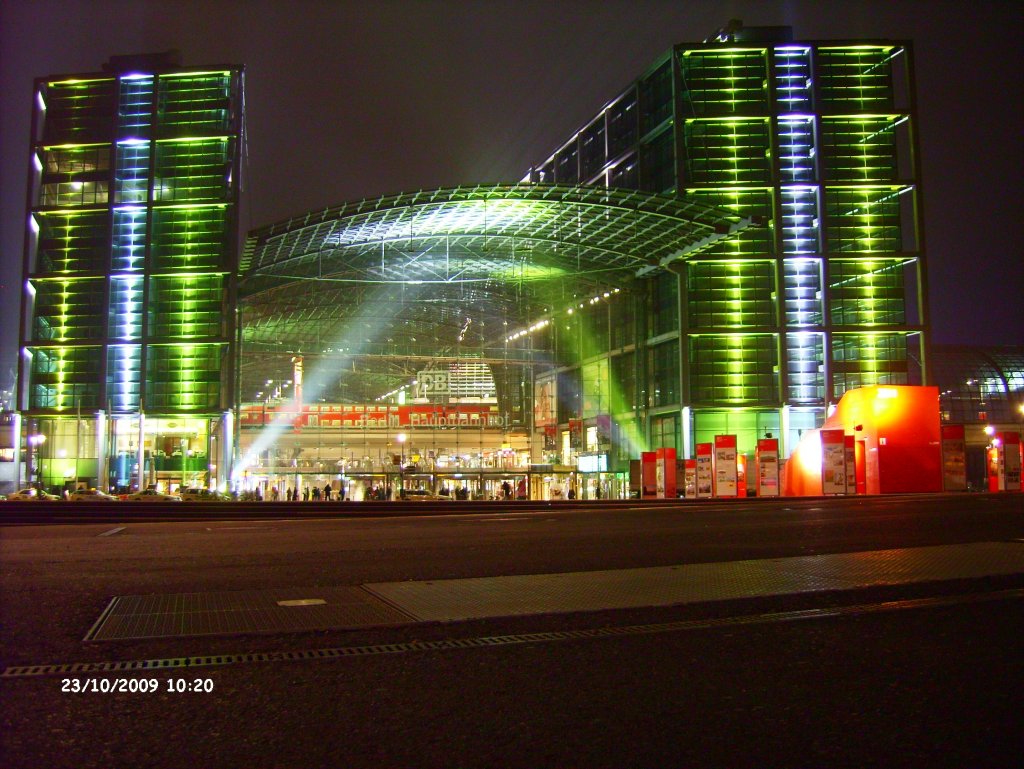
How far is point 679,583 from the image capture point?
7.09m

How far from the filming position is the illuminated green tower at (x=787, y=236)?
4781 centimetres

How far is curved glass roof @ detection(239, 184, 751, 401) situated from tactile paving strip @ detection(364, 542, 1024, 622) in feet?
114

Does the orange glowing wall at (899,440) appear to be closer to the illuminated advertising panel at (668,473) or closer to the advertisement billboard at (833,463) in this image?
the advertisement billboard at (833,463)

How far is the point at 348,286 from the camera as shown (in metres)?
54.9

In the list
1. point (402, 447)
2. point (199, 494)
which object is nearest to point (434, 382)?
point (402, 447)

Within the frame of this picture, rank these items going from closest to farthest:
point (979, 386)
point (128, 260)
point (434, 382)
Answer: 1. point (128, 260)
2. point (434, 382)
3. point (979, 386)

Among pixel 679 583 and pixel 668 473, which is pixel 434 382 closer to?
pixel 668 473

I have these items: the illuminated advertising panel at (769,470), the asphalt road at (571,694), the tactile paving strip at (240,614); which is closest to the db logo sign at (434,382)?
the illuminated advertising panel at (769,470)

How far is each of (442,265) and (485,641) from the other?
4878 centimetres

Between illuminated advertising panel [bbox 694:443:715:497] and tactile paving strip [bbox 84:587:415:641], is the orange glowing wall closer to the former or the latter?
illuminated advertising panel [bbox 694:443:715:497]

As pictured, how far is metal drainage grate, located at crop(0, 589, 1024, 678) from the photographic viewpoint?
445cm

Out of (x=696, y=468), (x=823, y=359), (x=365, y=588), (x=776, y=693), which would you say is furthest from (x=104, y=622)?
(x=823, y=359)

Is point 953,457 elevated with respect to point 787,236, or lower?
lower

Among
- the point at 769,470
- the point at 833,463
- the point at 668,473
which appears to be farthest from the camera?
the point at 668,473
